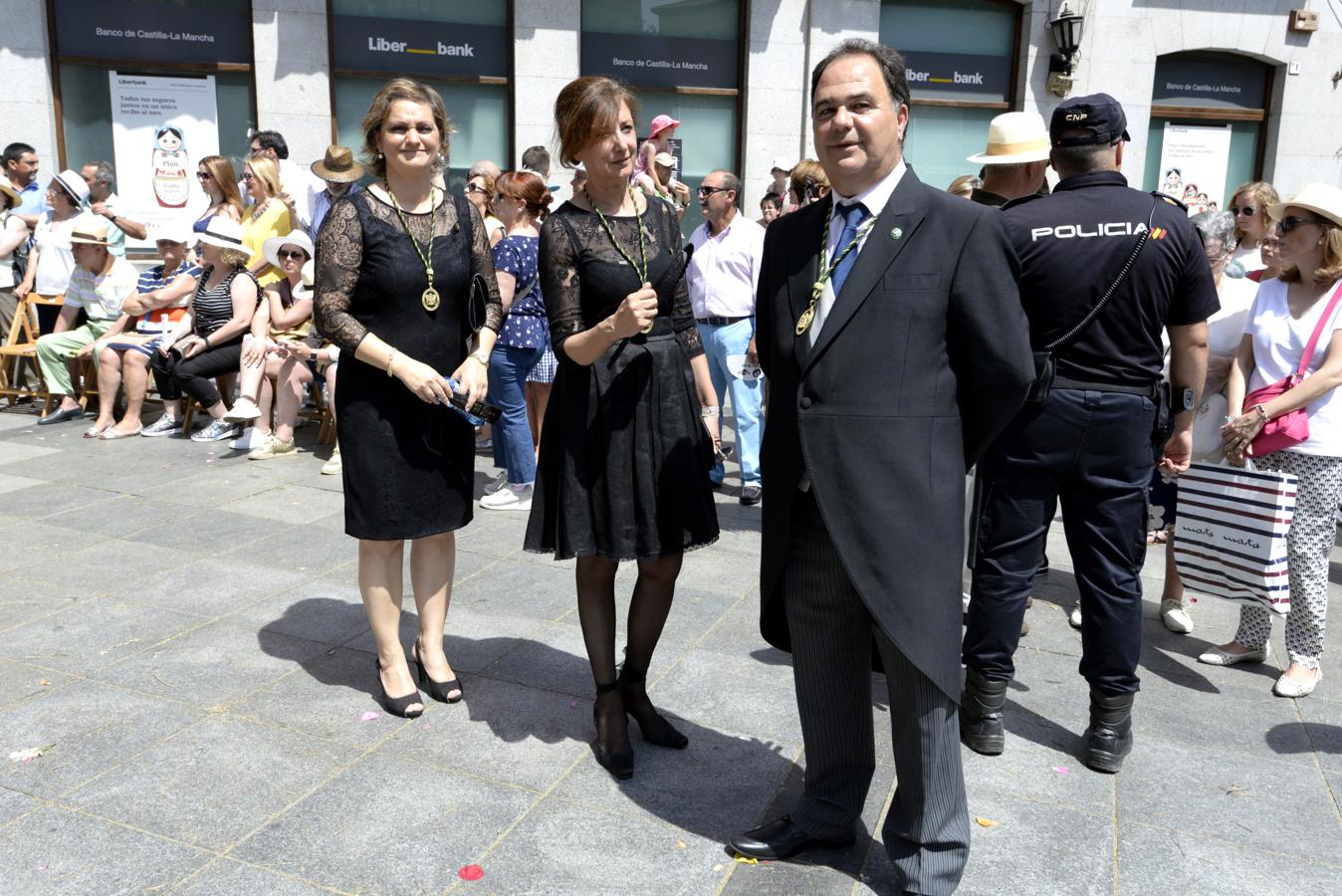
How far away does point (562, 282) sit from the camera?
3.37 metres

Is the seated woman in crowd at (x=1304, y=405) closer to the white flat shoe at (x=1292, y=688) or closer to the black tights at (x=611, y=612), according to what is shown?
the white flat shoe at (x=1292, y=688)

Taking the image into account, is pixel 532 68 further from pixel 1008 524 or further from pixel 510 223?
pixel 1008 524

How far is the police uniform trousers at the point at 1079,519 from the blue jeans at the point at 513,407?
12.2 ft

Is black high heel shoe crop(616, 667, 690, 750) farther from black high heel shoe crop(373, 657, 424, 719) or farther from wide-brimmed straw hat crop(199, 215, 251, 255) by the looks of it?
wide-brimmed straw hat crop(199, 215, 251, 255)

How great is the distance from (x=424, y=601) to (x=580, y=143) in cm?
179

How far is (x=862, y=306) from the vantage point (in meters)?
2.57

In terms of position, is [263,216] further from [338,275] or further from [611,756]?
[611,756]

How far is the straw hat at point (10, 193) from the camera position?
1066cm

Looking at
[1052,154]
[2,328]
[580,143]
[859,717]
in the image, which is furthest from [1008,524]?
[2,328]

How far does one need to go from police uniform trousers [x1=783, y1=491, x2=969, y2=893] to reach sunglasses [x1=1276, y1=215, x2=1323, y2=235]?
2606 millimetres

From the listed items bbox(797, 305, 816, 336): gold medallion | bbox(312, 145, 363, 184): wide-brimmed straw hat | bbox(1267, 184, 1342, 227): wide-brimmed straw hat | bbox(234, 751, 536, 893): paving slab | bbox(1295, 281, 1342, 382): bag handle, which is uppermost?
bbox(312, 145, 363, 184): wide-brimmed straw hat

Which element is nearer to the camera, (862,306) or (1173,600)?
(862,306)

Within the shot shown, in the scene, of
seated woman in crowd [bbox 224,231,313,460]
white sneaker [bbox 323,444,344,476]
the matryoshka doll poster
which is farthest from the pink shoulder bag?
the matryoshka doll poster

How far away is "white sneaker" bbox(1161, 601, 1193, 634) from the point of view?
500 centimetres
